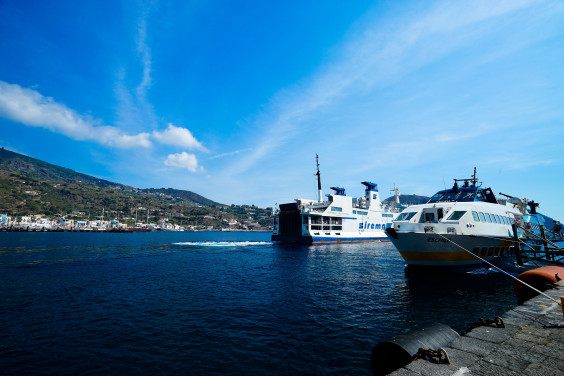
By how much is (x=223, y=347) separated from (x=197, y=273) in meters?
18.1

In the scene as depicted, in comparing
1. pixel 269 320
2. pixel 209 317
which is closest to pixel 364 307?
pixel 269 320

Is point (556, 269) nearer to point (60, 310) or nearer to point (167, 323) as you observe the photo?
point (167, 323)

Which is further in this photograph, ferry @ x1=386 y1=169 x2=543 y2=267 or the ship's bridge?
the ship's bridge

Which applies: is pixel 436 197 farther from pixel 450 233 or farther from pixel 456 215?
pixel 450 233

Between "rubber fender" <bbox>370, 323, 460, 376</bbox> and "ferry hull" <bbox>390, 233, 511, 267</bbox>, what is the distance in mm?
16380

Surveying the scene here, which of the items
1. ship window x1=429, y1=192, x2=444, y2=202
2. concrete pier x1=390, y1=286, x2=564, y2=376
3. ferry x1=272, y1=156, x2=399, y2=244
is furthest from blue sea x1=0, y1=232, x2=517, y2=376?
ferry x1=272, y1=156, x2=399, y2=244

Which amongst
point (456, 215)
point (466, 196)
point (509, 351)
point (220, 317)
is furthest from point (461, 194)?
point (220, 317)

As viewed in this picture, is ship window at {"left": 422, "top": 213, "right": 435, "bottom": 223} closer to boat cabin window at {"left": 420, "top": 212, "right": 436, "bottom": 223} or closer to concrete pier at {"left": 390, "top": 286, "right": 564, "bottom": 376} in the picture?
boat cabin window at {"left": 420, "top": 212, "right": 436, "bottom": 223}

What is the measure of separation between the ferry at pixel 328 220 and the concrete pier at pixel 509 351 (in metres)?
51.8

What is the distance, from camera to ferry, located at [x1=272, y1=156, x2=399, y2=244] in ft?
204

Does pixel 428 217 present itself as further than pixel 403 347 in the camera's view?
Yes

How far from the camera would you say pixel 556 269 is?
15.1 metres

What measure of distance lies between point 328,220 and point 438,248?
43.7m

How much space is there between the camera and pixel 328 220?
6569 centimetres
